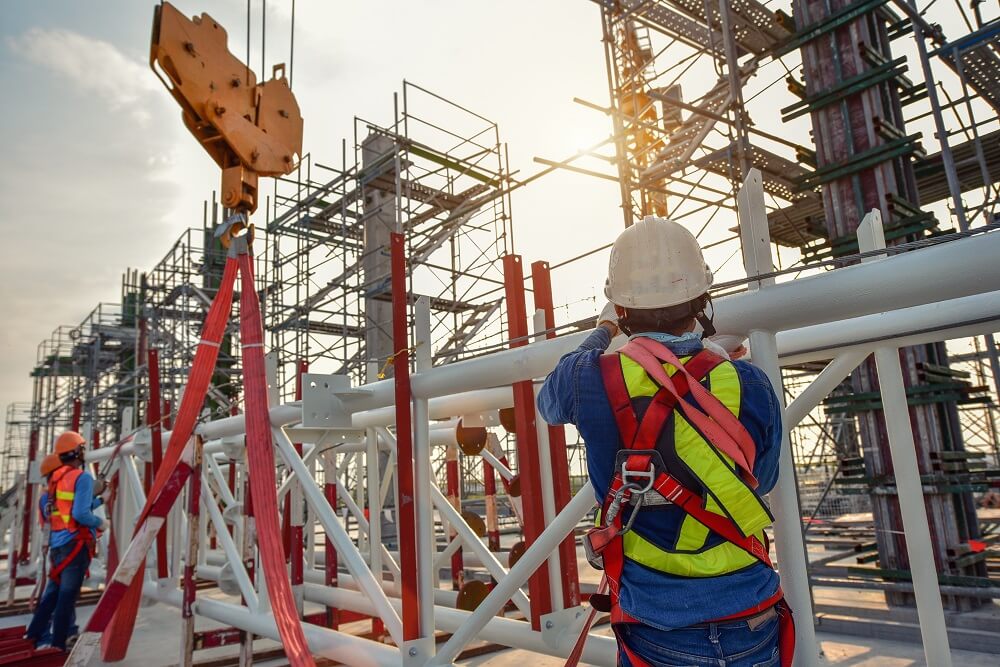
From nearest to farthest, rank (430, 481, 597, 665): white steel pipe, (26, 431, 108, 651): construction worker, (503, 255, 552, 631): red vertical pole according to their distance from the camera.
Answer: (430, 481, 597, 665): white steel pipe
(503, 255, 552, 631): red vertical pole
(26, 431, 108, 651): construction worker

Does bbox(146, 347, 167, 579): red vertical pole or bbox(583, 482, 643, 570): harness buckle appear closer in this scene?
bbox(583, 482, 643, 570): harness buckle

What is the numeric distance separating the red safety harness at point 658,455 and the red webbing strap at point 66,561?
6.40 metres

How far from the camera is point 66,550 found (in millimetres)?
6422

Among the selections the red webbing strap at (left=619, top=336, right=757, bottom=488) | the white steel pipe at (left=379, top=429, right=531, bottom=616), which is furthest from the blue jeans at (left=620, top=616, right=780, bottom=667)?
the white steel pipe at (left=379, top=429, right=531, bottom=616)

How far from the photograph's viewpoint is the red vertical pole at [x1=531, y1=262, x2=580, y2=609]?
12.0ft

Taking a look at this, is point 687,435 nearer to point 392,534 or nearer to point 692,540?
point 692,540

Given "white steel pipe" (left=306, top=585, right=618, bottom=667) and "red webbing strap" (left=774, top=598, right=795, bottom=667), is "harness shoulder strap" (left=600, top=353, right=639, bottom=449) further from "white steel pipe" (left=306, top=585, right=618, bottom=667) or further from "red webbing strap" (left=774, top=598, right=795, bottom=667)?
"white steel pipe" (left=306, top=585, right=618, bottom=667)

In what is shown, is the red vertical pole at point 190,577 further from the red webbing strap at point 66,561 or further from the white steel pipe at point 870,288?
the white steel pipe at point 870,288

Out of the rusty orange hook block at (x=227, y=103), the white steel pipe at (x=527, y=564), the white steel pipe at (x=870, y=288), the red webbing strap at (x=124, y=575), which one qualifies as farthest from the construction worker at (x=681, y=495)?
the red webbing strap at (x=124, y=575)

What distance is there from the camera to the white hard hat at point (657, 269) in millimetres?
2098

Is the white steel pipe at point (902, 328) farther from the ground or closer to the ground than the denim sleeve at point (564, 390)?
farther from the ground

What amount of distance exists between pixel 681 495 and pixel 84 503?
6707mm

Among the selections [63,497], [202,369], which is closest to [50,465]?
[63,497]

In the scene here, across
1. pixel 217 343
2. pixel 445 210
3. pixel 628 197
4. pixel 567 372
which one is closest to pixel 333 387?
pixel 217 343
